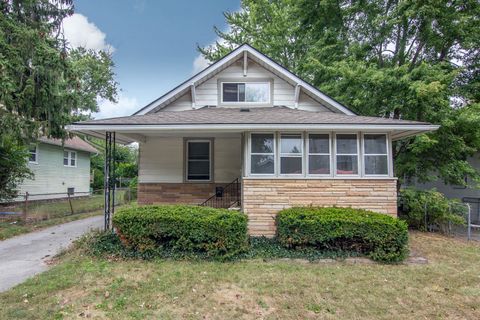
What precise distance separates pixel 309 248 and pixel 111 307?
173 inches

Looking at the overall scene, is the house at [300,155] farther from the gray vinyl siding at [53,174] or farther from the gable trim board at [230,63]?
the gray vinyl siding at [53,174]

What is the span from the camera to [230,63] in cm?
1015

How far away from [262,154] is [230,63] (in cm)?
425

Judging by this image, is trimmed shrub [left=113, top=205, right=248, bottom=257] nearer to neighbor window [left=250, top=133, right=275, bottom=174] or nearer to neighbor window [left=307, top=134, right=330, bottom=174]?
neighbor window [left=250, top=133, right=275, bottom=174]

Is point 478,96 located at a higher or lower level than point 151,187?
higher

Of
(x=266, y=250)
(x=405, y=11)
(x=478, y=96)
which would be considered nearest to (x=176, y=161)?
(x=266, y=250)

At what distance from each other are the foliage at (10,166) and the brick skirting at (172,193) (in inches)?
219

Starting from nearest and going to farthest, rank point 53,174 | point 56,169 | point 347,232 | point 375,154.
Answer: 1. point 347,232
2. point 375,154
3. point 53,174
4. point 56,169

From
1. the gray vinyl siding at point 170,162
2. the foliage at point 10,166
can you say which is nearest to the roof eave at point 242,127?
the gray vinyl siding at point 170,162

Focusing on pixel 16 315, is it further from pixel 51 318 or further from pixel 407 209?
pixel 407 209

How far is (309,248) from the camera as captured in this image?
6.73 m

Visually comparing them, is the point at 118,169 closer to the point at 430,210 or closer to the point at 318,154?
the point at 318,154

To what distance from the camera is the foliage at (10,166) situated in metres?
10.8

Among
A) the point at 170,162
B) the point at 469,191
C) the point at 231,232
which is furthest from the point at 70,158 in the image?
the point at 469,191
